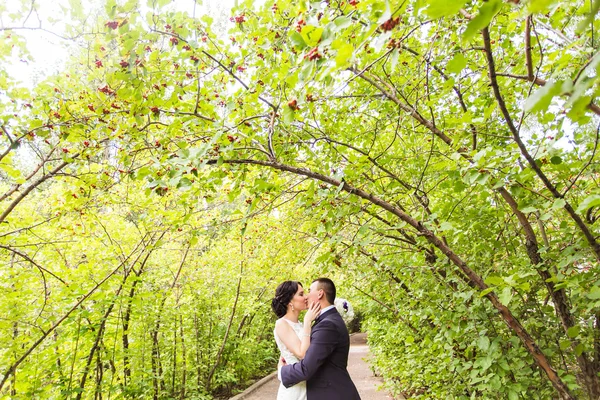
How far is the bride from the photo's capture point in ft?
7.98

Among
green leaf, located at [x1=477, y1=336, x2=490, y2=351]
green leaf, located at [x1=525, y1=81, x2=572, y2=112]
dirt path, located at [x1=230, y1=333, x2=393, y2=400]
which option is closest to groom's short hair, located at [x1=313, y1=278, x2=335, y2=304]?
green leaf, located at [x1=477, y1=336, x2=490, y2=351]

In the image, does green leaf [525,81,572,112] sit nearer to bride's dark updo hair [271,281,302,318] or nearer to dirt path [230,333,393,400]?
bride's dark updo hair [271,281,302,318]

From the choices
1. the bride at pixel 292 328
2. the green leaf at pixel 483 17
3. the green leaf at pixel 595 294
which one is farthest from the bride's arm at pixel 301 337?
the green leaf at pixel 483 17

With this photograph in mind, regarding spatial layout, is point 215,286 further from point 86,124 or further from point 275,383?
point 86,124

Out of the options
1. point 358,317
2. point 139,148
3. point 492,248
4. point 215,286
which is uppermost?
point 139,148

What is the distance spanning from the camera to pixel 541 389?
242cm

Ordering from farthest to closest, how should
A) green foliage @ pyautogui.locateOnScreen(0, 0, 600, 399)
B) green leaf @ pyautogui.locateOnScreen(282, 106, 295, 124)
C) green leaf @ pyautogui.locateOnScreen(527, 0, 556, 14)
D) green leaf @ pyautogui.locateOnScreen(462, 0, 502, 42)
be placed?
green foliage @ pyautogui.locateOnScreen(0, 0, 600, 399), green leaf @ pyautogui.locateOnScreen(282, 106, 295, 124), green leaf @ pyautogui.locateOnScreen(462, 0, 502, 42), green leaf @ pyautogui.locateOnScreen(527, 0, 556, 14)

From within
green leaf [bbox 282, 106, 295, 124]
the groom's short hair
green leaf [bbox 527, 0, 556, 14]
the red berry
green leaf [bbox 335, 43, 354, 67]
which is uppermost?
the red berry

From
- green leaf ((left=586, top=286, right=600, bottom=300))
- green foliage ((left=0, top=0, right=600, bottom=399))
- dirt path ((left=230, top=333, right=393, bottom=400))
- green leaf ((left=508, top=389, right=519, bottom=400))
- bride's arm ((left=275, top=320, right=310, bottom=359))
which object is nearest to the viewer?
green leaf ((left=586, top=286, right=600, bottom=300))

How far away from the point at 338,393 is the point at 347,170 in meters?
1.47

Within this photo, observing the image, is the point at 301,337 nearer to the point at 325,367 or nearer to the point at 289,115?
the point at 325,367

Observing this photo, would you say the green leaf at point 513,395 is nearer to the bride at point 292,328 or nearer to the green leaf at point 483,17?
the bride at point 292,328

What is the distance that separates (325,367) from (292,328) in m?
0.43

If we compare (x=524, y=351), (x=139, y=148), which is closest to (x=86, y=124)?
(x=139, y=148)
